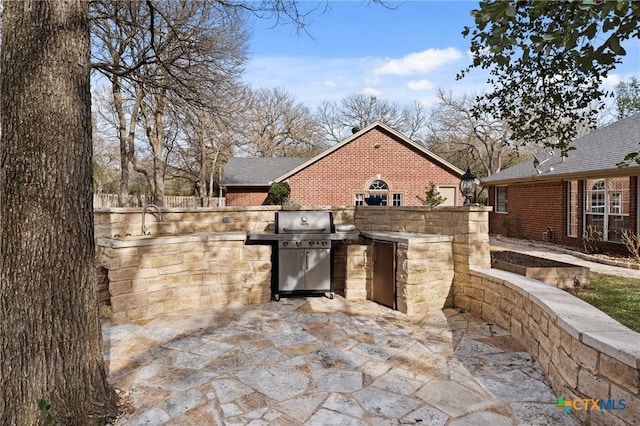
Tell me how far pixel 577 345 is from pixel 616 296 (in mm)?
2979

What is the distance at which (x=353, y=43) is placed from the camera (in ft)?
21.7

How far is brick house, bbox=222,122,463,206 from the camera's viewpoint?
1571 centimetres

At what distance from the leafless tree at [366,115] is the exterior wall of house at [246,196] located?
1354 centimetres

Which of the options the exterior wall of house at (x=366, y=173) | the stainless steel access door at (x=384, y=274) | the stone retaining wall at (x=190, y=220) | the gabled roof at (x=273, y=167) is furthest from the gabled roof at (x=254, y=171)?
the stainless steel access door at (x=384, y=274)

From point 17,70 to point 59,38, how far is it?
0.31 m

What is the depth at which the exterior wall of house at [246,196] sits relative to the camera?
16.5 metres

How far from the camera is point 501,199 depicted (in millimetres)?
14094

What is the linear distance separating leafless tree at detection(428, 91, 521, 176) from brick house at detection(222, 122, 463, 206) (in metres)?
12.1

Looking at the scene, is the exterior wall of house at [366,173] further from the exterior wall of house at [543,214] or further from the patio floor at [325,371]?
the patio floor at [325,371]

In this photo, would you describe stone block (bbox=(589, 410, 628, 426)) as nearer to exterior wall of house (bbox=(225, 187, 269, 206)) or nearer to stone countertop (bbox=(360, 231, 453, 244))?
stone countertop (bbox=(360, 231, 453, 244))

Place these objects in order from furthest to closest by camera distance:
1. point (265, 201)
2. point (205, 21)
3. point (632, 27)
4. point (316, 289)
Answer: point (265, 201) → point (205, 21) → point (316, 289) → point (632, 27)

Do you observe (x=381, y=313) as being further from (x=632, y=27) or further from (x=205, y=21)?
(x=205, y=21)

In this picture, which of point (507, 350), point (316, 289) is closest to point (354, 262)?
point (316, 289)

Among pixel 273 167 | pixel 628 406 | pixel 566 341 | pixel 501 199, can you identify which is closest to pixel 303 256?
pixel 566 341
